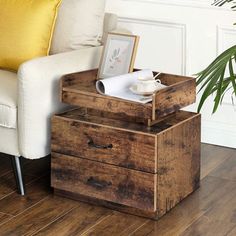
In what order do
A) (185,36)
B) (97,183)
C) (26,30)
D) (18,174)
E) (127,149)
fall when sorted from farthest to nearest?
(185,36)
(26,30)
(18,174)
(97,183)
(127,149)

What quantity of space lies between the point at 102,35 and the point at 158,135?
96 centimetres

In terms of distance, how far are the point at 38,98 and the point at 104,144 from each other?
37cm

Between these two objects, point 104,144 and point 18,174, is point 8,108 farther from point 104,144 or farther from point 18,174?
point 104,144

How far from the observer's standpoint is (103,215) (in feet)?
9.27

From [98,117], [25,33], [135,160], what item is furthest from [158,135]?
[25,33]

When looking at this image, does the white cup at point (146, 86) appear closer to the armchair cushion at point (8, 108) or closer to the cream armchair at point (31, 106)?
the cream armchair at point (31, 106)

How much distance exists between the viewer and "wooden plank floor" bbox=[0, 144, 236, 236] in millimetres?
2678

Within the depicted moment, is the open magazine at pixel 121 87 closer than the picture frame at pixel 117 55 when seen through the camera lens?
Yes

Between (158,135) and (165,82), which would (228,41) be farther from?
(158,135)

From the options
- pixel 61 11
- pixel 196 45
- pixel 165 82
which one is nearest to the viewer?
pixel 165 82

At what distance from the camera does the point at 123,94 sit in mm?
2861

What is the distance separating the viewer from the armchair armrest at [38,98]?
2845 mm

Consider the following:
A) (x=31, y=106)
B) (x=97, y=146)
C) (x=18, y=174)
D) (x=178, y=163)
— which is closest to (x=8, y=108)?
(x=31, y=106)

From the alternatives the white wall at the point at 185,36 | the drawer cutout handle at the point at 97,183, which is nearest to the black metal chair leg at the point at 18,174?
the drawer cutout handle at the point at 97,183
